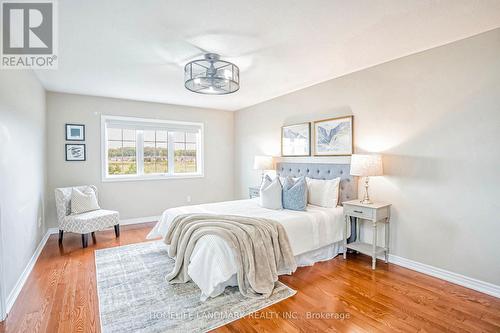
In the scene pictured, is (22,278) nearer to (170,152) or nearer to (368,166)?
(170,152)

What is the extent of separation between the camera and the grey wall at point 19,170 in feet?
7.62

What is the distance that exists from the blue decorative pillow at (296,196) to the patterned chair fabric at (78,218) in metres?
2.72

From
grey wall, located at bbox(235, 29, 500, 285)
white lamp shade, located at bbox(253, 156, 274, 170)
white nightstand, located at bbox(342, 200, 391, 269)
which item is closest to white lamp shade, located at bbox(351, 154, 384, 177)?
grey wall, located at bbox(235, 29, 500, 285)

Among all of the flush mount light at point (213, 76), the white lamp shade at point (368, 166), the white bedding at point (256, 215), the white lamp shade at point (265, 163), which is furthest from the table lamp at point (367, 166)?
the white lamp shade at point (265, 163)

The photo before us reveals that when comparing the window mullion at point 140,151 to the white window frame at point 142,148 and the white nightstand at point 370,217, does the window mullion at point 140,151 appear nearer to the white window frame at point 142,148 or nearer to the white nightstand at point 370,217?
the white window frame at point 142,148

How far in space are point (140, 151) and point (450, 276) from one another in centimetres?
523

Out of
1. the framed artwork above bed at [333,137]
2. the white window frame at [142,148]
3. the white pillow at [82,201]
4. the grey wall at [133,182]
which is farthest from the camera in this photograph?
the white window frame at [142,148]

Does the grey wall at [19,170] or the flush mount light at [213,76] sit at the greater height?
the flush mount light at [213,76]

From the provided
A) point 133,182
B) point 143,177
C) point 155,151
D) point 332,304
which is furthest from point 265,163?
point 332,304

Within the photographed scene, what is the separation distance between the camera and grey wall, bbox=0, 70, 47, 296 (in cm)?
232

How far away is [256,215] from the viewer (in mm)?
3174

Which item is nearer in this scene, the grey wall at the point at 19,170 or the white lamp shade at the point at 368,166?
the grey wall at the point at 19,170

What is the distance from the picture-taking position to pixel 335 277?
9.23 ft

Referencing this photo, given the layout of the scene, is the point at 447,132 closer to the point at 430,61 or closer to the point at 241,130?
the point at 430,61
